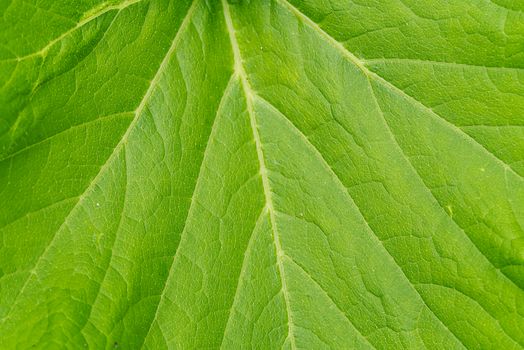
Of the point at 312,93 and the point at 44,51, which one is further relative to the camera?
the point at 312,93

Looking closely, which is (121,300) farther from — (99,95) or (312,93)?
(312,93)

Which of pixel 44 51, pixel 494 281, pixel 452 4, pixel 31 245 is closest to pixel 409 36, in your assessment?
pixel 452 4

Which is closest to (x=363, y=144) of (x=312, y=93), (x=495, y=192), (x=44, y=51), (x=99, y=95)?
(x=312, y=93)

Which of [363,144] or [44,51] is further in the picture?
[363,144]

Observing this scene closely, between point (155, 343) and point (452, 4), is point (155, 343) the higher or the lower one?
the lower one

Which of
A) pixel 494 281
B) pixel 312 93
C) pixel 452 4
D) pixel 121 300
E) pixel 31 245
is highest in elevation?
pixel 452 4

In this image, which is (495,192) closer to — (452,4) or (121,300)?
(452,4)
